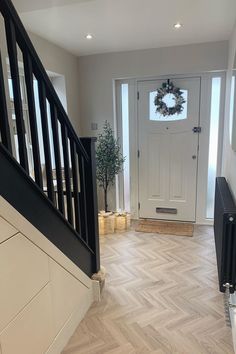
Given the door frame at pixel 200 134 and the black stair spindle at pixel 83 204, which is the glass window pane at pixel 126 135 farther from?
the black stair spindle at pixel 83 204

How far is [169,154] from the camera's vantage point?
3.76m

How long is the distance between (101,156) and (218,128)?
1575 mm

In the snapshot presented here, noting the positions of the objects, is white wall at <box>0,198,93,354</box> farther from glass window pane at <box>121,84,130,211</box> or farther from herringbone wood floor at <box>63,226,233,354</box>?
glass window pane at <box>121,84,130,211</box>

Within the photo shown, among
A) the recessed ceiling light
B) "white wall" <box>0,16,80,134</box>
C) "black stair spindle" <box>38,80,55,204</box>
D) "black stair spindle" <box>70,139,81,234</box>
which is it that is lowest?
"black stair spindle" <box>70,139,81,234</box>

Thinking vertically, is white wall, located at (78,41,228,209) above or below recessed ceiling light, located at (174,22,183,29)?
below

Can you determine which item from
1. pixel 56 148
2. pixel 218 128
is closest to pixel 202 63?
pixel 218 128

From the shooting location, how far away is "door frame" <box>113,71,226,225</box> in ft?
11.4

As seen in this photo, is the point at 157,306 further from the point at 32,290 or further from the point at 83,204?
the point at 32,290

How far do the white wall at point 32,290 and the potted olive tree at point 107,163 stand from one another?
1.74 meters

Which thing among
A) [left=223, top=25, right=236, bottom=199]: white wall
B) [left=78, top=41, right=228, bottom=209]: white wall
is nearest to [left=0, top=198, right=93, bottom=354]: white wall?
[left=223, top=25, right=236, bottom=199]: white wall

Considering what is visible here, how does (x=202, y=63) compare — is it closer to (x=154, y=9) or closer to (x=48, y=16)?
(x=154, y=9)

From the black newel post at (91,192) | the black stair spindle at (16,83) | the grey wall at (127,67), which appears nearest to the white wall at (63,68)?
the grey wall at (127,67)

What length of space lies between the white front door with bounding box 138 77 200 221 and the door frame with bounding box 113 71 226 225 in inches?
2.2

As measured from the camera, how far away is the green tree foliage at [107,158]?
11.7 feet
